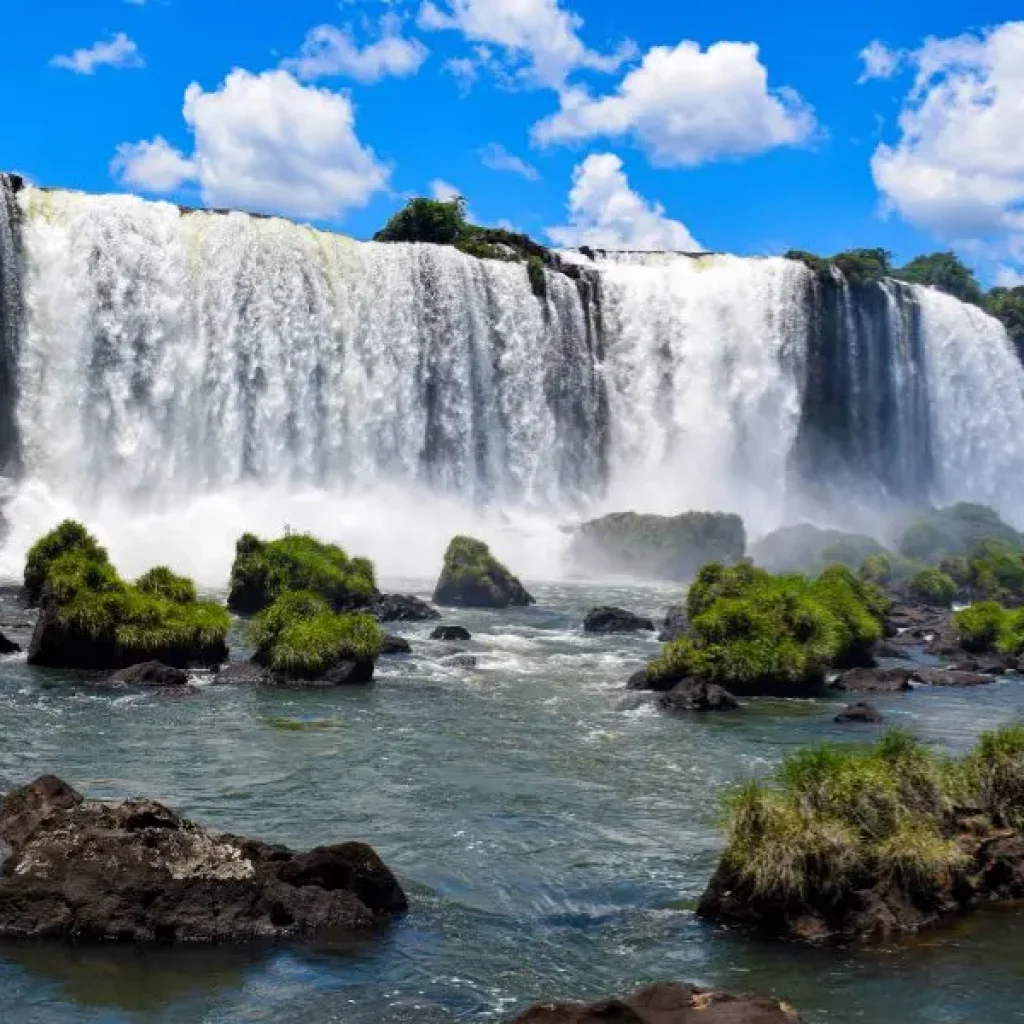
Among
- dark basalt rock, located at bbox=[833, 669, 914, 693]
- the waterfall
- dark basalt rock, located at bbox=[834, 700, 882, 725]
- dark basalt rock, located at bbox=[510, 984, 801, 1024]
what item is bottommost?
dark basalt rock, located at bbox=[510, 984, 801, 1024]

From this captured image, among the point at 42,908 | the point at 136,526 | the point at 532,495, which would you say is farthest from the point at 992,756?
the point at 532,495

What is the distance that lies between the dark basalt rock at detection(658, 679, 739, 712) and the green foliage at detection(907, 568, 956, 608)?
2192 cm

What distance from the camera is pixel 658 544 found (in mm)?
50906

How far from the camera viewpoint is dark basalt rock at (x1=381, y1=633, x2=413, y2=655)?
3009cm

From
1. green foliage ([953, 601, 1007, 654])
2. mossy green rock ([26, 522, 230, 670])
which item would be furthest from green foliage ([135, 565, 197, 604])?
green foliage ([953, 601, 1007, 654])

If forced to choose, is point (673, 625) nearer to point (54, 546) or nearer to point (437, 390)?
point (54, 546)

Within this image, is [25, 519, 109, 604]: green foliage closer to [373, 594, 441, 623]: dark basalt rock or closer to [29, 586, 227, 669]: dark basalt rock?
[29, 586, 227, 669]: dark basalt rock

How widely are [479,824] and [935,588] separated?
31.7 meters

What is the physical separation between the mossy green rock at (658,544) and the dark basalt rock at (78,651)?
25909mm

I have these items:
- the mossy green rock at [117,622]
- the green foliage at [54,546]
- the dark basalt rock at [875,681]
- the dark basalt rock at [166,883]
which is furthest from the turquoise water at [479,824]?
the green foliage at [54,546]

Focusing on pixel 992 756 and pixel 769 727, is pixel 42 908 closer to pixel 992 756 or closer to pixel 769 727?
pixel 992 756

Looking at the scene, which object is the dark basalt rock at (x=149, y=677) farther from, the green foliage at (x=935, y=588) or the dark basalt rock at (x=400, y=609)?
the green foliage at (x=935, y=588)

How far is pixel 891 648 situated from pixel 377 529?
21.5 meters

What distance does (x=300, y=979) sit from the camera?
37.2 feet
